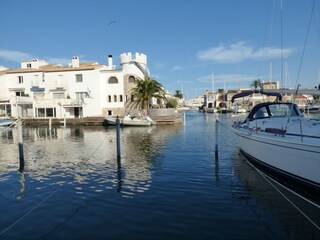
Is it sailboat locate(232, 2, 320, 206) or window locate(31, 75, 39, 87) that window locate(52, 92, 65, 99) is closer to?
window locate(31, 75, 39, 87)

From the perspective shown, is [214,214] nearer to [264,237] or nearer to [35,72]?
[264,237]

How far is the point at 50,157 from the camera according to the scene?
17.8 meters

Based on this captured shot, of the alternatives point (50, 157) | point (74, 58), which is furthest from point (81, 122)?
point (50, 157)

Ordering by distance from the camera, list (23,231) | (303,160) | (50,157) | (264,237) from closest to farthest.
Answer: (264,237)
(23,231)
(303,160)
(50,157)

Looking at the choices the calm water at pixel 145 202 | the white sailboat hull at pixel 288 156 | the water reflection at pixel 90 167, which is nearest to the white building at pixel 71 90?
the water reflection at pixel 90 167

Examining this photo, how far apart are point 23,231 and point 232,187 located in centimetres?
740

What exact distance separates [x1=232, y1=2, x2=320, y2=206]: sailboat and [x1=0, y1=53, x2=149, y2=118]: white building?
39040mm

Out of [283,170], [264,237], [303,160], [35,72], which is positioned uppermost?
[35,72]

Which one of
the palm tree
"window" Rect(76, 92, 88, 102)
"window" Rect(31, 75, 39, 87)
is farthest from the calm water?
"window" Rect(31, 75, 39, 87)

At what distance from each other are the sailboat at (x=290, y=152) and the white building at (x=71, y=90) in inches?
1537

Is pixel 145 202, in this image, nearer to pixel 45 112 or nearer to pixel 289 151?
pixel 289 151

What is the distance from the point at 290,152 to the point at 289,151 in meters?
0.06

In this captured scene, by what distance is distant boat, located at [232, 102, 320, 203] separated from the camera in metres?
8.41

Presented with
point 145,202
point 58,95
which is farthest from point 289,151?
point 58,95
